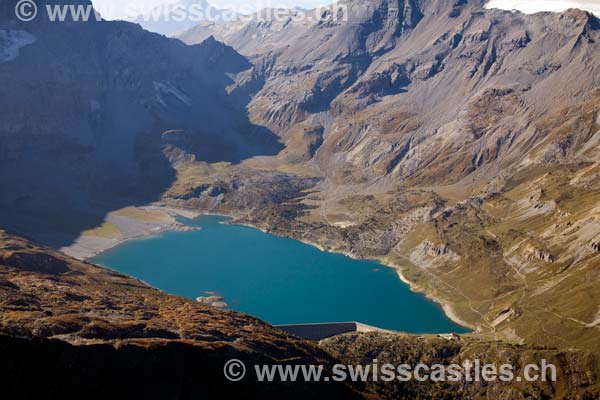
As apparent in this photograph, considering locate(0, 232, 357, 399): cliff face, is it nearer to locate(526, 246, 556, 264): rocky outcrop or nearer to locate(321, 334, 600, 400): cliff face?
locate(321, 334, 600, 400): cliff face

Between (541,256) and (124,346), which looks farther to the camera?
(541,256)

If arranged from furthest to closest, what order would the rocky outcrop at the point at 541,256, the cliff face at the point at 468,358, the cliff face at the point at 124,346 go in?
the rocky outcrop at the point at 541,256 < the cliff face at the point at 468,358 < the cliff face at the point at 124,346

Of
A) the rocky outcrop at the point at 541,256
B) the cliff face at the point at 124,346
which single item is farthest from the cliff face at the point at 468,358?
the rocky outcrop at the point at 541,256

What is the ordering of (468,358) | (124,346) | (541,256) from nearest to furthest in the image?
(124,346), (468,358), (541,256)

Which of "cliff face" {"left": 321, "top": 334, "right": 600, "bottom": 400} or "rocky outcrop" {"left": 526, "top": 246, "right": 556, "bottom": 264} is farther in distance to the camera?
"rocky outcrop" {"left": 526, "top": 246, "right": 556, "bottom": 264}

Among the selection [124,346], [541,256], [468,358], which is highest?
[541,256]

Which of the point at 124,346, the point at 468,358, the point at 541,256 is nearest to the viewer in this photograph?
the point at 124,346

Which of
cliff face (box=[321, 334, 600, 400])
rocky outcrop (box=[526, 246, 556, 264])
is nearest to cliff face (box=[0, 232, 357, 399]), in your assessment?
cliff face (box=[321, 334, 600, 400])

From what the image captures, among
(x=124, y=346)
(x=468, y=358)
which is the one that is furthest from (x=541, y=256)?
(x=124, y=346)

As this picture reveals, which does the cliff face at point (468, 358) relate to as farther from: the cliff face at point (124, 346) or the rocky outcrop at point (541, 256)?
the rocky outcrop at point (541, 256)

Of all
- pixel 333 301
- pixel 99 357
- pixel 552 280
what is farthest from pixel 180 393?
pixel 552 280

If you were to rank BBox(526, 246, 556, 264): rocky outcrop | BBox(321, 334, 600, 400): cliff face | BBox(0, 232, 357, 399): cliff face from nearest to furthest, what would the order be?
BBox(0, 232, 357, 399): cliff face, BBox(321, 334, 600, 400): cliff face, BBox(526, 246, 556, 264): rocky outcrop

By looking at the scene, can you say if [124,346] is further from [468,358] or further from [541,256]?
[541,256]
